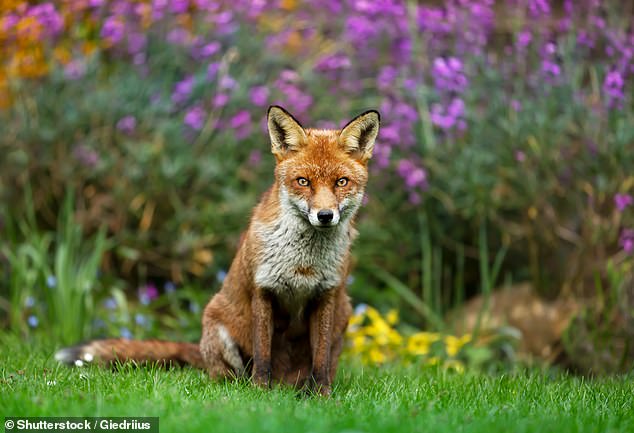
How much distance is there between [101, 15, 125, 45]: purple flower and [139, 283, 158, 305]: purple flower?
2.40 metres

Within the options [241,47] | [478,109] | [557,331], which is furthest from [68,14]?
[557,331]

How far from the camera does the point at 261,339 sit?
14.4 feet

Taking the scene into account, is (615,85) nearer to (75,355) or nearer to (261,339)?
(261,339)

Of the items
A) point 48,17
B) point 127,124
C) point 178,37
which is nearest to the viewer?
point 48,17

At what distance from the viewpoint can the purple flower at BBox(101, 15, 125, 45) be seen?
291 inches

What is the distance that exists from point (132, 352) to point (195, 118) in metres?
2.96

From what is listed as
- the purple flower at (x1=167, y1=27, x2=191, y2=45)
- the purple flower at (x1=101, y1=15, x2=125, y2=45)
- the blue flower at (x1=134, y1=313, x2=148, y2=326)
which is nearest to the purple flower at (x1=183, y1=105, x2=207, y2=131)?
the purple flower at (x1=167, y1=27, x2=191, y2=45)

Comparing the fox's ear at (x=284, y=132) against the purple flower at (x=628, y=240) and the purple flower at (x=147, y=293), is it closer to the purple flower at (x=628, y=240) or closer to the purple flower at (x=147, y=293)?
the purple flower at (x=628, y=240)

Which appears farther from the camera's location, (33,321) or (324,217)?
(33,321)

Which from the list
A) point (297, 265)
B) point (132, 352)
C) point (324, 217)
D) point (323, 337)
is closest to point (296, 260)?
point (297, 265)

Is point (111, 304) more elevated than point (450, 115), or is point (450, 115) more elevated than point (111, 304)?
point (450, 115)

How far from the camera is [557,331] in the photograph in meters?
6.79

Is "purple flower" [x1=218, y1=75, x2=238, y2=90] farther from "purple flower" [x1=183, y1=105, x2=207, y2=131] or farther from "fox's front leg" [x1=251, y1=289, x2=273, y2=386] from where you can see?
"fox's front leg" [x1=251, y1=289, x2=273, y2=386]

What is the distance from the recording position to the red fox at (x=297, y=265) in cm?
433
